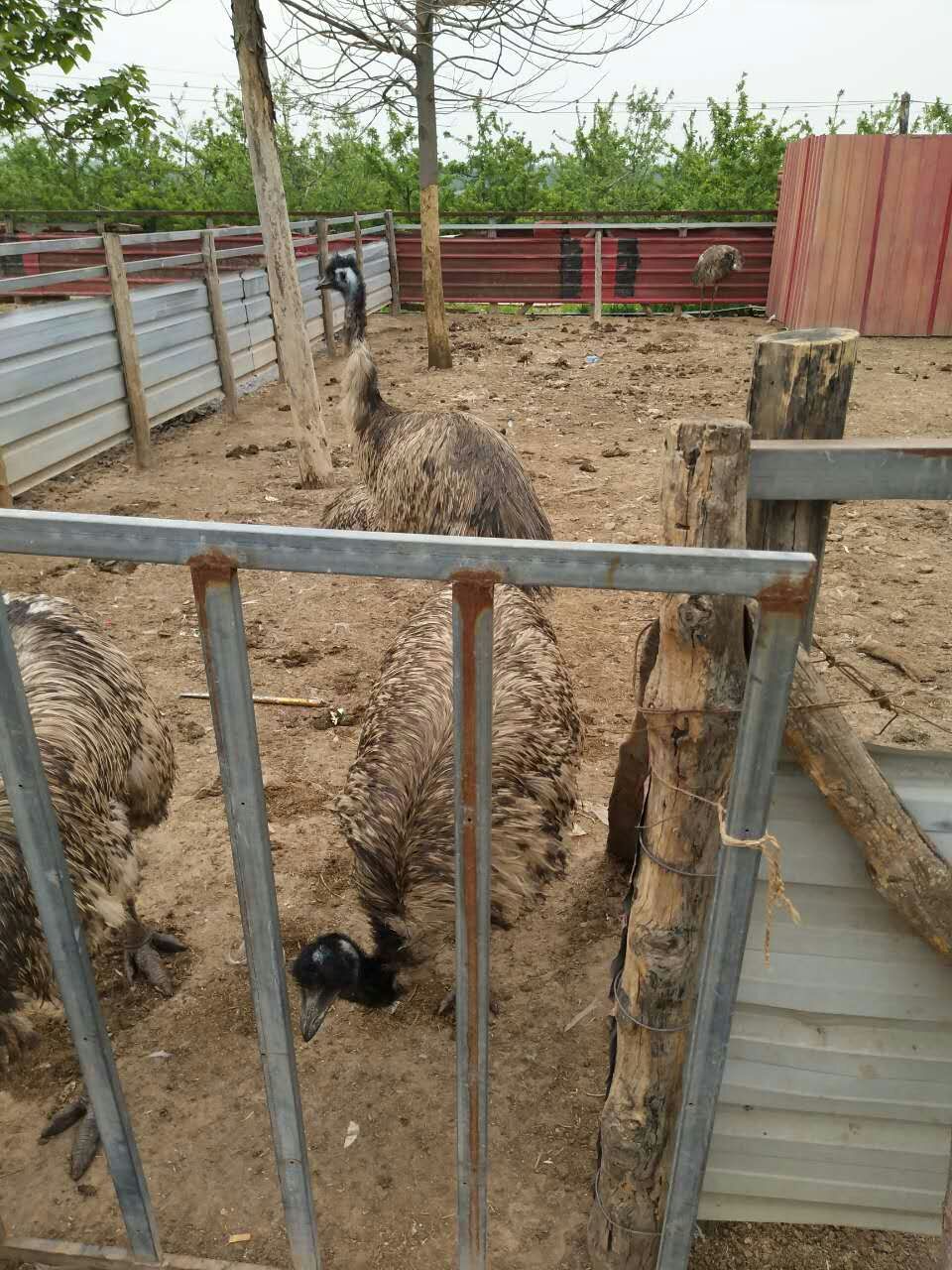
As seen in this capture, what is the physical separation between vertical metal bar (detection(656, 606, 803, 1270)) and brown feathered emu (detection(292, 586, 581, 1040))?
49.8 inches

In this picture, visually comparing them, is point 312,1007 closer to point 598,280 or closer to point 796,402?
point 796,402

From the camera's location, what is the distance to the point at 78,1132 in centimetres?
287

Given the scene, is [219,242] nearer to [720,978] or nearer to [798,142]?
[798,142]

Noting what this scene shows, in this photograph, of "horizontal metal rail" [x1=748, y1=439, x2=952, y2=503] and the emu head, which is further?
the emu head

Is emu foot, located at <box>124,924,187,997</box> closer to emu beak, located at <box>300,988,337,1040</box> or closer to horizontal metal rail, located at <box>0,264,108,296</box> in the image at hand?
emu beak, located at <box>300,988,337,1040</box>

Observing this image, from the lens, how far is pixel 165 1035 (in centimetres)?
325

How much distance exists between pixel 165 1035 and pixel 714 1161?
1.86 meters

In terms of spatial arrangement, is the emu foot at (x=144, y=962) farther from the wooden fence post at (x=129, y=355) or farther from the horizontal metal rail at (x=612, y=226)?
the horizontal metal rail at (x=612, y=226)

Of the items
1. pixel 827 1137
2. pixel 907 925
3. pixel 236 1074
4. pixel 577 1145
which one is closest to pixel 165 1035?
pixel 236 1074

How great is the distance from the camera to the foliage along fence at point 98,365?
7215 mm

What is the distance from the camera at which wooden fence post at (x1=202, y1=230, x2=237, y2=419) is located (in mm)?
9617

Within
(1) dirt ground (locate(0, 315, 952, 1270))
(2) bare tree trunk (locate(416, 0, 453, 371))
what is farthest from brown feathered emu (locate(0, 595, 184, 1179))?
(2) bare tree trunk (locate(416, 0, 453, 371))

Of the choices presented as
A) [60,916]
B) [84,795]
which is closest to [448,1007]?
[84,795]

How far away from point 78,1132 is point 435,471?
13.1ft
